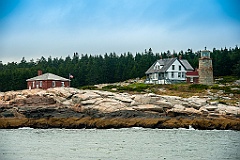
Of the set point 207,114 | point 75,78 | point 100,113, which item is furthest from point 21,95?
point 75,78

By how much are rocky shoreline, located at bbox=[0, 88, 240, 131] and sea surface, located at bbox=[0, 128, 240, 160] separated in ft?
6.65

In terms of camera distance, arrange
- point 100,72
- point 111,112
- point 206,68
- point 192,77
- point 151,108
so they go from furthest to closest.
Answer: point 100,72, point 192,77, point 206,68, point 151,108, point 111,112

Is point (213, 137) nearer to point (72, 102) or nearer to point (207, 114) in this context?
point (207, 114)

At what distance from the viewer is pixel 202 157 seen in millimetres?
19656

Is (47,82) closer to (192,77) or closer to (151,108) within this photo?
(151,108)

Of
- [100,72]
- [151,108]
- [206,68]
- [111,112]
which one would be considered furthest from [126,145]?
[100,72]

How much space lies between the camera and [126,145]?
24.1 m

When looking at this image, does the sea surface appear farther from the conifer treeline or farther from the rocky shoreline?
the conifer treeline

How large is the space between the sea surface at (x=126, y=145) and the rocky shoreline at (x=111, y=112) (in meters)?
2.03

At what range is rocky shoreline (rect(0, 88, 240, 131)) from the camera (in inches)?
1357

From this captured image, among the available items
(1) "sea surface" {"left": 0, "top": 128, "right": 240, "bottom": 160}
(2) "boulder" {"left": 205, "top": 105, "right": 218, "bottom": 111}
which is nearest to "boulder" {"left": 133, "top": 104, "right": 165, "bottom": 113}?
(1) "sea surface" {"left": 0, "top": 128, "right": 240, "bottom": 160}

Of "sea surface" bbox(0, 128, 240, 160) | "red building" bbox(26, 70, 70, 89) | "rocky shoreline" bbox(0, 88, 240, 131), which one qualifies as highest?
"red building" bbox(26, 70, 70, 89)

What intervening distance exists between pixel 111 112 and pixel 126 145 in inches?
457

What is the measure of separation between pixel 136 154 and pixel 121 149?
2.00m
